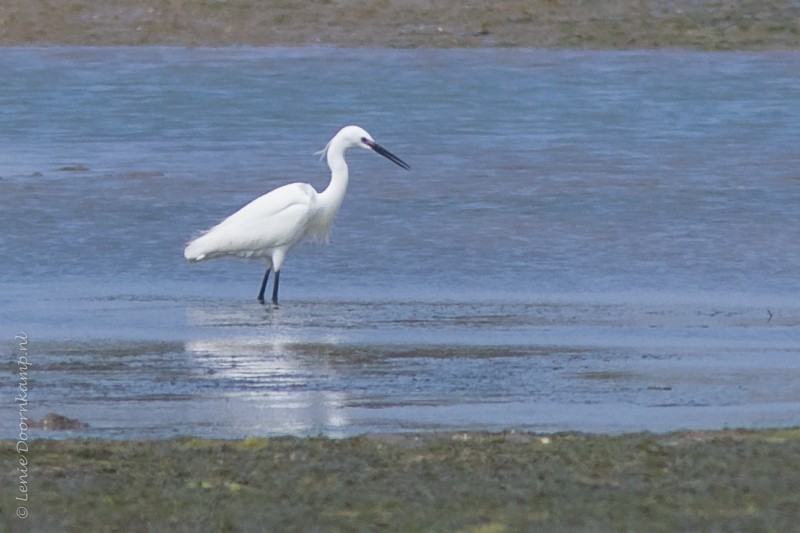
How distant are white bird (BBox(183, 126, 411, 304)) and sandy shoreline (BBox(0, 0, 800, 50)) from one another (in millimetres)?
12565

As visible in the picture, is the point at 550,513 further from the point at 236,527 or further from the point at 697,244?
the point at 697,244

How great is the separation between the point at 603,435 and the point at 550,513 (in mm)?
1706

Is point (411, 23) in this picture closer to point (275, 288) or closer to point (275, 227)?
point (275, 227)

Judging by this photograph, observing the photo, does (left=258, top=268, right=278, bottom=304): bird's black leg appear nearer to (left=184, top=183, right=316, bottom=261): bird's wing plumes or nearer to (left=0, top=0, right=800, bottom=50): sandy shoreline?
(left=184, top=183, right=316, bottom=261): bird's wing plumes

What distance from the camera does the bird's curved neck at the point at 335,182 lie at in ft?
45.4

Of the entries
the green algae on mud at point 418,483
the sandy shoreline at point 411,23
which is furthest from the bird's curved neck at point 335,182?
the sandy shoreline at point 411,23

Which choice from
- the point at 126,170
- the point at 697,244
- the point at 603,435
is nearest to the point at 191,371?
the point at 603,435

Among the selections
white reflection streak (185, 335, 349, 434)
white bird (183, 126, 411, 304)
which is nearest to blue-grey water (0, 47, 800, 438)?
white reflection streak (185, 335, 349, 434)

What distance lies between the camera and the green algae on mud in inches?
234

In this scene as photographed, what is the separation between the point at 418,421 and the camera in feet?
27.1

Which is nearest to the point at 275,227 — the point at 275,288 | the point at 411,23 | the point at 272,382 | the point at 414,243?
the point at 275,288

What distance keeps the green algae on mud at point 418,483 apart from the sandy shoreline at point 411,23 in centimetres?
1919

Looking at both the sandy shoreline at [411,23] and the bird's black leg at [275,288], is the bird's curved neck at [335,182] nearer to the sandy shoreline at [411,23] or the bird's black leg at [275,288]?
the bird's black leg at [275,288]

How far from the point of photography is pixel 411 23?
26.8 metres
